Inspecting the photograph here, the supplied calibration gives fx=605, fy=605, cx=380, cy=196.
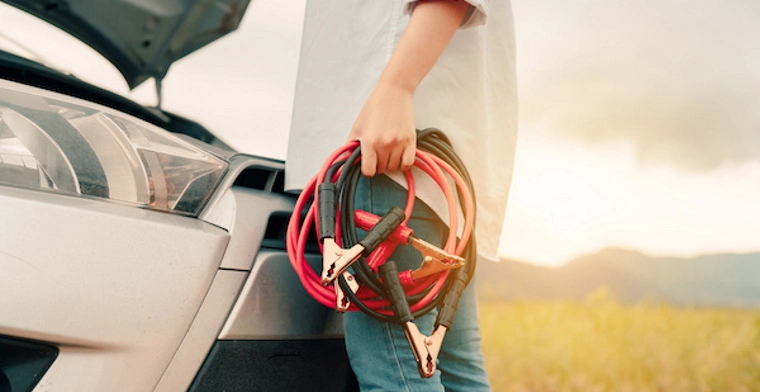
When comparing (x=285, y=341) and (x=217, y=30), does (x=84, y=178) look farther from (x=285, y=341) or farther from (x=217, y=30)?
(x=217, y=30)

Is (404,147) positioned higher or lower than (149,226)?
higher

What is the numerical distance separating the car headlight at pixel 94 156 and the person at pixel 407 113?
19 cm

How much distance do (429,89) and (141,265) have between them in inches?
19.7

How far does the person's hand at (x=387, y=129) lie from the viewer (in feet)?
2.62

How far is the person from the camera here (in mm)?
812

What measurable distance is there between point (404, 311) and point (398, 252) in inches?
4.1

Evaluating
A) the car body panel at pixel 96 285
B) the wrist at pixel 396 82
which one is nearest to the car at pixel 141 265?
the car body panel at pixel 96 285

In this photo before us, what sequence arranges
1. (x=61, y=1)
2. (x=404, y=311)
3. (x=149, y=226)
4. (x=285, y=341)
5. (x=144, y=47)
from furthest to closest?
(x=144, y=47) → (x=61, y=1) → (x=285, y=341) → (x=149, y=226) → (x=404, y=311)

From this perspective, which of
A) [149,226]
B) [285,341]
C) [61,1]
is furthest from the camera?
[61,1]

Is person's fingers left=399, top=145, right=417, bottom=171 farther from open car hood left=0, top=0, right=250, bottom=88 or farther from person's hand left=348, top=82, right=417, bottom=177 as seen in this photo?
open car hood left=0, top=0, right=250, bottom=88

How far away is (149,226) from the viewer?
0.91m

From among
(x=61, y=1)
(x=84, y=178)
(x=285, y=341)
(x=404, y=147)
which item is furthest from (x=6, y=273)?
(x=61, y=1)

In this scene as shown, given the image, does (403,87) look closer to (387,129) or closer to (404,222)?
(387,129)

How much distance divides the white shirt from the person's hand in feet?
0.26
